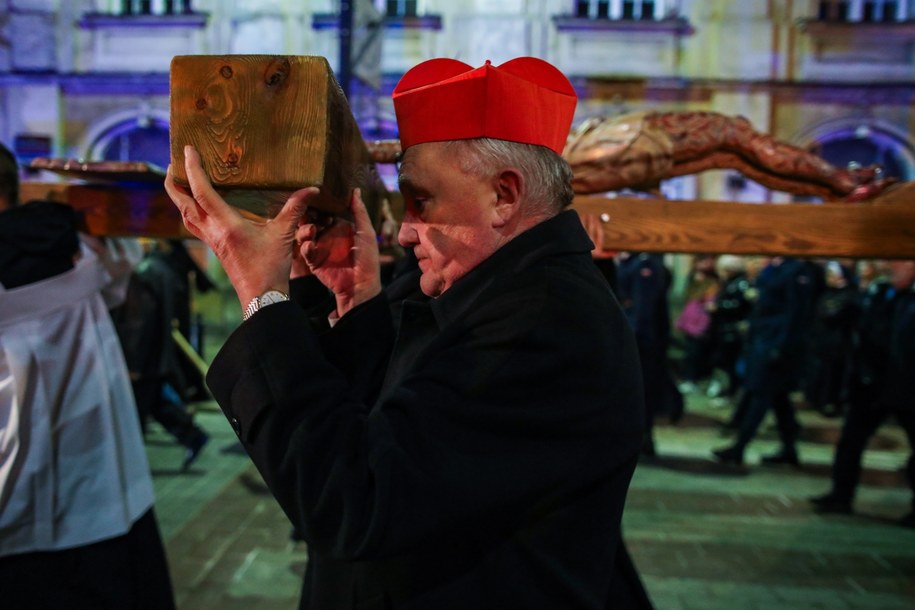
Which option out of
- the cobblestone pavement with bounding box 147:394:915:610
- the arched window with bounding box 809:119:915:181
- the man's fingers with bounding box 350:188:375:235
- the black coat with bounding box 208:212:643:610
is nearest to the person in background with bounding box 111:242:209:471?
the cobblestone pavement with bounding box 147:394:915:610

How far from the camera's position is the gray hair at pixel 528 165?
1.35m

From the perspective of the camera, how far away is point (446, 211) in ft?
4.46

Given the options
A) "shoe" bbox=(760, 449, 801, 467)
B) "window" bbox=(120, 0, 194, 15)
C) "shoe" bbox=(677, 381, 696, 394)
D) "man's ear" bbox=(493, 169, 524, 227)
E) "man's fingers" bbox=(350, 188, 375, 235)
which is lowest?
"shoe" bbox=(677, 381, 696, 394)

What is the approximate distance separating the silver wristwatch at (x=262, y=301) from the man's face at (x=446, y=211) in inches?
11.3

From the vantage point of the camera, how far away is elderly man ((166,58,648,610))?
1.14m

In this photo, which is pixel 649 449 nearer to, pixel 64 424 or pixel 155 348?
pixel 155 348

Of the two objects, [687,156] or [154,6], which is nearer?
[687,156]

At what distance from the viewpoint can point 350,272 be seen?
177cm

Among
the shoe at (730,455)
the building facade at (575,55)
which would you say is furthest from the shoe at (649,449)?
the building facade at (575,55)

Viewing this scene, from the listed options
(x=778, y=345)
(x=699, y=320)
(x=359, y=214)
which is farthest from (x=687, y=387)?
(x=359, y=214)

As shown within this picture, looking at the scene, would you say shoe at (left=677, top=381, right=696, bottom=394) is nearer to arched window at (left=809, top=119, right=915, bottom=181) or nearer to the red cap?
arched window at (left=809, top=119, right=915, bottom=181)

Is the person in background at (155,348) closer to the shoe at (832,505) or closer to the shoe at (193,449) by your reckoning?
the shoe at (193,449)

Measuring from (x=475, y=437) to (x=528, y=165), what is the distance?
52cm

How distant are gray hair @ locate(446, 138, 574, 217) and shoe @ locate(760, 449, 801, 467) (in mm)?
6167
